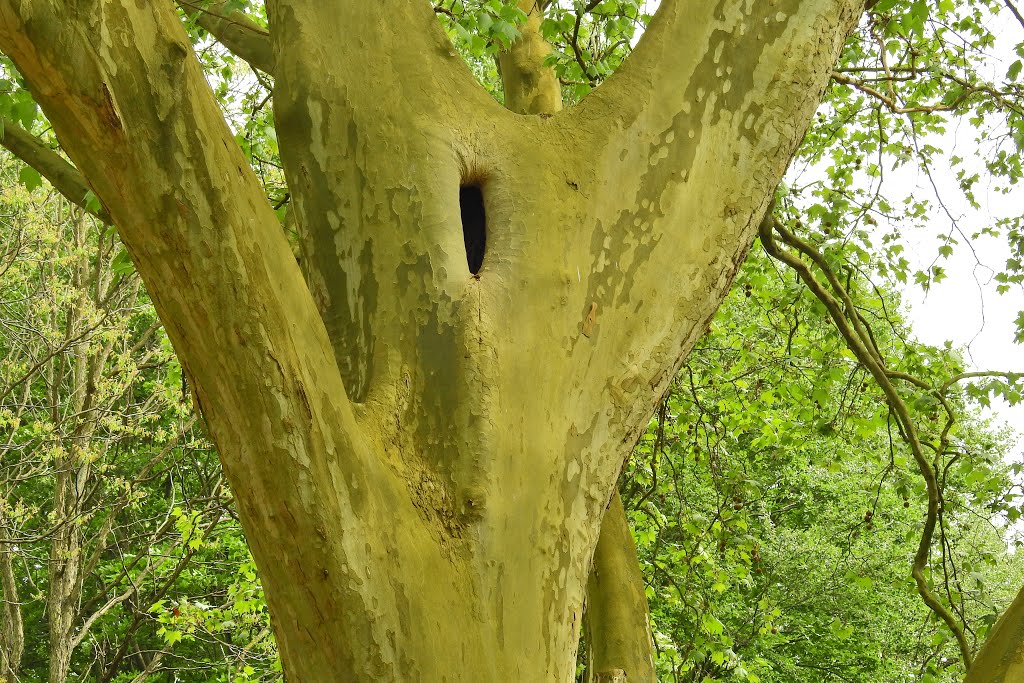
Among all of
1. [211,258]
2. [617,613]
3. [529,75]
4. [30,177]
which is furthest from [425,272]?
[529,75]

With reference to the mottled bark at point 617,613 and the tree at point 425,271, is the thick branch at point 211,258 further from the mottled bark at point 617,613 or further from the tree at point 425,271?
the mottled bark at point 617,613

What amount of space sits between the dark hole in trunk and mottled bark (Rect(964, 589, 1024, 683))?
1.47 meters

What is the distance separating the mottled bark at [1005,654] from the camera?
6.79 feet

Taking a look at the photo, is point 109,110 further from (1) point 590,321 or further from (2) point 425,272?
(1) point 590,321

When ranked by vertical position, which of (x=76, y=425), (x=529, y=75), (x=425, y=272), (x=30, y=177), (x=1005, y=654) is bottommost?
(x=1005, y=654)

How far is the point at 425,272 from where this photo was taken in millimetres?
1933

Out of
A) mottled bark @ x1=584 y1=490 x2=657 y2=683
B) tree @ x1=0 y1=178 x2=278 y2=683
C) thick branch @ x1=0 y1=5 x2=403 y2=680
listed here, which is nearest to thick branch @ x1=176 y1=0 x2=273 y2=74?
thick branch @ x1=0 y1=5 x2=403 y2=680

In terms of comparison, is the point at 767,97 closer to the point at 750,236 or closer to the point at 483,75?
the point at 750,236

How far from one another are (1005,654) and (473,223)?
157cm

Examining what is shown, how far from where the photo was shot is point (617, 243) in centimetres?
202

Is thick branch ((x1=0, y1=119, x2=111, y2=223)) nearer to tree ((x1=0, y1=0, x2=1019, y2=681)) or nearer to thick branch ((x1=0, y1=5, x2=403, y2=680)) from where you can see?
tree ((x1=0, y1=0, x2=1019, y2=681))

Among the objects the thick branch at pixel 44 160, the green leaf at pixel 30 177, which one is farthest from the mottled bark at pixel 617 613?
the green leaf at pixel 30 177

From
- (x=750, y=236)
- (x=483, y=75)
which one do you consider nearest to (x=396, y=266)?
(x=750, y=236)

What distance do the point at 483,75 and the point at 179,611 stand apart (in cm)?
599
